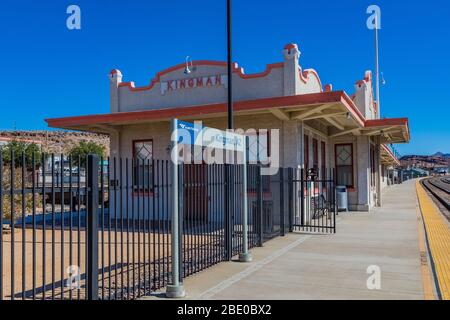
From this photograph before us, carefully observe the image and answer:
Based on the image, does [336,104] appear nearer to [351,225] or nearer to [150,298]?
[351,225]

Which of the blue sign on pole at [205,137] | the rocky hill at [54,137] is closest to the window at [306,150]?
the blue sign on pole at [205,137]

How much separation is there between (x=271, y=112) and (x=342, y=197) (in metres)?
6.68

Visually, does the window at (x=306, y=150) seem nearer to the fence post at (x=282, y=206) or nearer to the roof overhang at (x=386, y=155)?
the fence post at (x=282, y=206)

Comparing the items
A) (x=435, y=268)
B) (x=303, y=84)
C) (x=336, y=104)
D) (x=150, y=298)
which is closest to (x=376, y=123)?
(x=303, y=84)

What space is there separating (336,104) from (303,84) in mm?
2269

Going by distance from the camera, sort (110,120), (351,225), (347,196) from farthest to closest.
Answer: (347,196)
(110,120)
(351,225)

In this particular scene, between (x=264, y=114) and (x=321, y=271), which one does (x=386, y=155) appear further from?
(x=321, y=271)

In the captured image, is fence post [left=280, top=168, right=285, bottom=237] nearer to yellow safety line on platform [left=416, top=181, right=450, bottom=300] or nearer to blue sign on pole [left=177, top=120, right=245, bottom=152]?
blue sign on pole [left=177, top=120, right=245, bottom=152]

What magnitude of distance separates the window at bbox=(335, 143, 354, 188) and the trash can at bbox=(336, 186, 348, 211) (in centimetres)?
69

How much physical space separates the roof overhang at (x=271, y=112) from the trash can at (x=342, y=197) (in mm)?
2354

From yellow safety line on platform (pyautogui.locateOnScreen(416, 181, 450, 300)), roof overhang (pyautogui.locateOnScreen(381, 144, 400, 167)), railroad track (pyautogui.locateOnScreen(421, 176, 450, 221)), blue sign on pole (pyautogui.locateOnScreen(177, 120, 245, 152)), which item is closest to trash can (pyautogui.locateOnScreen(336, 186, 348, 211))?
yellow safety line on platform (pyautogui.locateOnScreen(416, 181, 450, 300))

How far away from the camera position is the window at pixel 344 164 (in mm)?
18781

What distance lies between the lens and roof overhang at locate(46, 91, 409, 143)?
11875 mm

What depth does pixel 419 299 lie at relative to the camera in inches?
225
